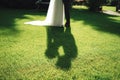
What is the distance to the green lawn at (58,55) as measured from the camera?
4246 millimetres

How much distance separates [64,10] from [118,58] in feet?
14.0

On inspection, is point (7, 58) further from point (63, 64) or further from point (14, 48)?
point (63, 64)

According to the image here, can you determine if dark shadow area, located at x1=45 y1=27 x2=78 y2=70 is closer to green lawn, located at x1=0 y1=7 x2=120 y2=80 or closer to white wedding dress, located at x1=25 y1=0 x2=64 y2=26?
green lawn, located at x1=0 y1=7 x2=120 y2=80

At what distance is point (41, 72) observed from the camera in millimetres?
4262

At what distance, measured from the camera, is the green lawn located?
4246 millimetres

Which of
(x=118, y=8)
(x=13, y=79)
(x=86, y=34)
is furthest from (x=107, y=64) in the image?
(x=118, y=8)

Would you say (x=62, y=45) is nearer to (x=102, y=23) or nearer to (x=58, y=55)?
(x=58, y=55)

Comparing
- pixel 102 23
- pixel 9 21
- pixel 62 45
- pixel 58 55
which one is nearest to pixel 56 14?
pixel 9 21

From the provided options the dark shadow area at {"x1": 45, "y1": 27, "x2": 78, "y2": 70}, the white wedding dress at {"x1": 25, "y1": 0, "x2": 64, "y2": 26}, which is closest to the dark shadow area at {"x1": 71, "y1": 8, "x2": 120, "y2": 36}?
the white wedding dress at {"x1": 25, "y1": 0, "x2": 64, "y2": 26}

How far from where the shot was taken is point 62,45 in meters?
6.11

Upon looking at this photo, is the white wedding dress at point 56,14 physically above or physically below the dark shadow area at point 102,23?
above

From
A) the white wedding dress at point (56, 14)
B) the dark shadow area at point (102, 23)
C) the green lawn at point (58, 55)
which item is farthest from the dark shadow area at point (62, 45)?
Answer: the dark shadow area at point (102, 23)

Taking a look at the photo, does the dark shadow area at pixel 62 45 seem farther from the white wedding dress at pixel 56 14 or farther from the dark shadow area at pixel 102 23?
the dark shadow area at pixel 102 23

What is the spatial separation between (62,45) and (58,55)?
858 millimetres
